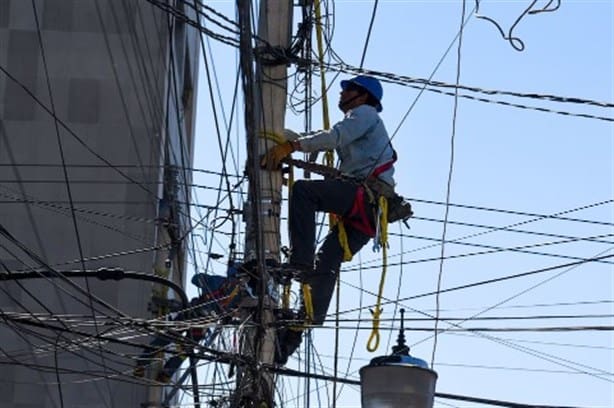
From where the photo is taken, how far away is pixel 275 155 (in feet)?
44.7

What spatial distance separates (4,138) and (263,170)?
1126 cm

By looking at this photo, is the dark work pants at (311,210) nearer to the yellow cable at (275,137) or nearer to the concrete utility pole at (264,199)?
→ the concrete utility pole at (264,199)

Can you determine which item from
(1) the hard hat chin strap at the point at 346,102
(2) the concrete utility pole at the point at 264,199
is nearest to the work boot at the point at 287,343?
(2) the concrete utility pole at the point at 264,199

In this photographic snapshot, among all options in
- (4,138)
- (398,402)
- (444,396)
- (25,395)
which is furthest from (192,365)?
(4,138)

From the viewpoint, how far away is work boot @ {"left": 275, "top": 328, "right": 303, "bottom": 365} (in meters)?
14.1

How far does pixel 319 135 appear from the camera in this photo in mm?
13789

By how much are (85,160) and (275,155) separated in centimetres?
1112

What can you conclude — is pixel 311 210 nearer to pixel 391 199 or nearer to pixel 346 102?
pixel 391 199

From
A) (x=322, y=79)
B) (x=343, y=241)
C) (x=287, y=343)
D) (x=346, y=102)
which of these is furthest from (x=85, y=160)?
(x=343, y=241)

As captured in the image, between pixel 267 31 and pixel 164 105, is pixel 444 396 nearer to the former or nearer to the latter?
pixel 267 31

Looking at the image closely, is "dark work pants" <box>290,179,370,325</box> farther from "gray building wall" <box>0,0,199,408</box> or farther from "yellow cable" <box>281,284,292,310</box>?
"gray building wall" <box>0,0,199,408</box>

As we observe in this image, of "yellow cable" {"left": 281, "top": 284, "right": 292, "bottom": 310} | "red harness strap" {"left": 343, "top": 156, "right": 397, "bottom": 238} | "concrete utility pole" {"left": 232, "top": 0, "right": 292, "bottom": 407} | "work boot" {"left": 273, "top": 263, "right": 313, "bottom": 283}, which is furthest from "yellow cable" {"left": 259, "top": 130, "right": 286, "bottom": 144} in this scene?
"yellow cable" {"left": 281, "top": 284, "right": 292, "bottom": 310}

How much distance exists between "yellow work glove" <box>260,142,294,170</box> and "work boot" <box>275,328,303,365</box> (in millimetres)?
1349

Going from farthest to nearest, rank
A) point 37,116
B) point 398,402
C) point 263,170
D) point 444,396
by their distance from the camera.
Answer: point 37,116
point 263,170
point 444,396
point 398,402
